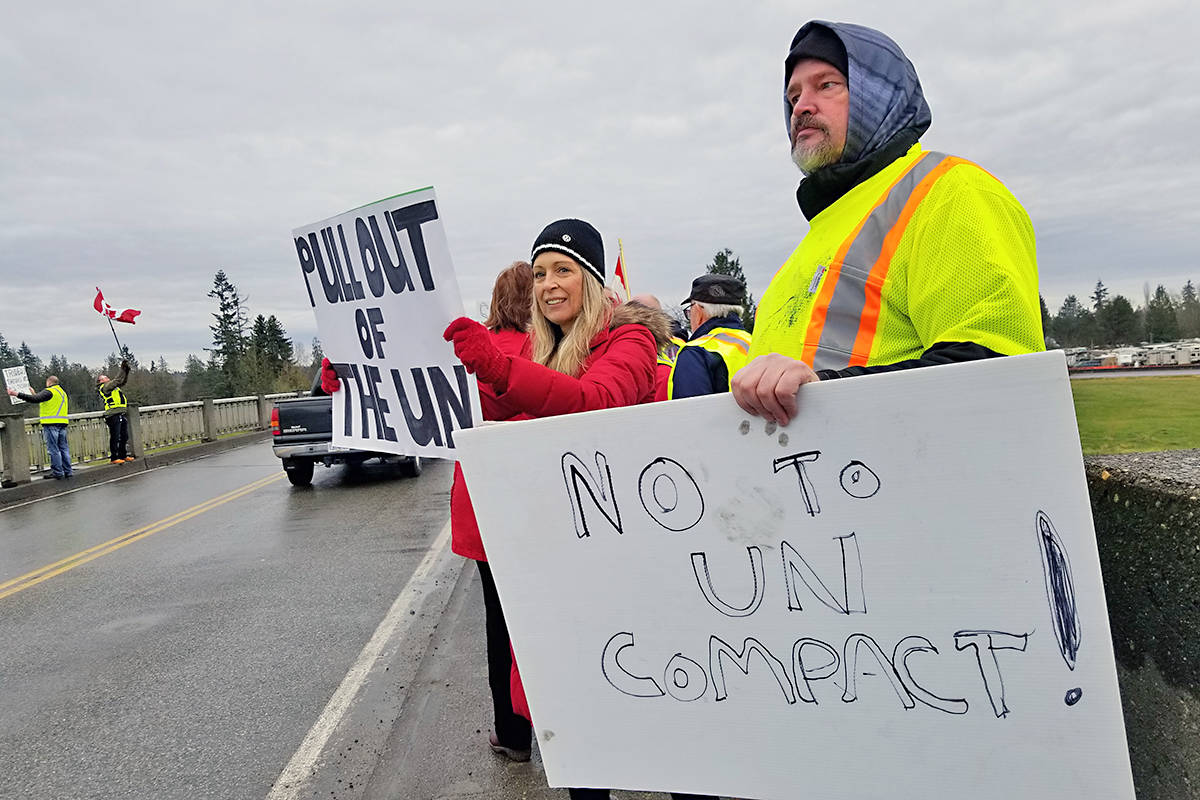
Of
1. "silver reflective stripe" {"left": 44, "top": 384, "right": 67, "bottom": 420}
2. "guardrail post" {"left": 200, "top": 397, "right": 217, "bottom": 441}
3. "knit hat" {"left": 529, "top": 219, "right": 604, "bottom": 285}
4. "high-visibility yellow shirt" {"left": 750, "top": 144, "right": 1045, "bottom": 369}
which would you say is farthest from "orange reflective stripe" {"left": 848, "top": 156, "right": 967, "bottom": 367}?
"guardrail post" {"left": 200, "top": 397, "right": 217, "bottom": 441}

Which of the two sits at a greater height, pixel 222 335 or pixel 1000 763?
pixel 222 335

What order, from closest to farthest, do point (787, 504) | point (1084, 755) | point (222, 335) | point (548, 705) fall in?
point (1084, 755) < point (787, 504) < point (548, 705) < point (222, 335)

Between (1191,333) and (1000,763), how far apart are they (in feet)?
6.19

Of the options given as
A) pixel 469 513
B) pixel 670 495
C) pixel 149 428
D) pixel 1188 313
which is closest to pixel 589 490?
pixel 670 495

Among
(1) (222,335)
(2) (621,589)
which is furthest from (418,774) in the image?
(1) (222,335)

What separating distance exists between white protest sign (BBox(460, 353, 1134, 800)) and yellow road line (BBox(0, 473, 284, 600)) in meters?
7.21

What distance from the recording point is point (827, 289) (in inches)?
58.9

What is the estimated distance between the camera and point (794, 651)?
1.41m

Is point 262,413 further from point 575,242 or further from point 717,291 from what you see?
point 575,242

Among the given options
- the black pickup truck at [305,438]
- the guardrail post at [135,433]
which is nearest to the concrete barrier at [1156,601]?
the black pickup truck at [305,438]

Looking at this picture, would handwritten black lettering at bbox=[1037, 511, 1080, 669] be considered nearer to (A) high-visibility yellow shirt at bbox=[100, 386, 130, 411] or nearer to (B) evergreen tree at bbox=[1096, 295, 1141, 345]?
(B) evergreen tree at bbox=[1096, 295, 1141, 345]

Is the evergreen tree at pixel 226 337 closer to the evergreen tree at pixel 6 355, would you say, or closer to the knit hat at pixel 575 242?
the evergreen tree at pixel 6 355

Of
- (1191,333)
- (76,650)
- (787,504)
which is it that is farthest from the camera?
(76,650)

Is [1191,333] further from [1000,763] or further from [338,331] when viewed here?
[338,331]
